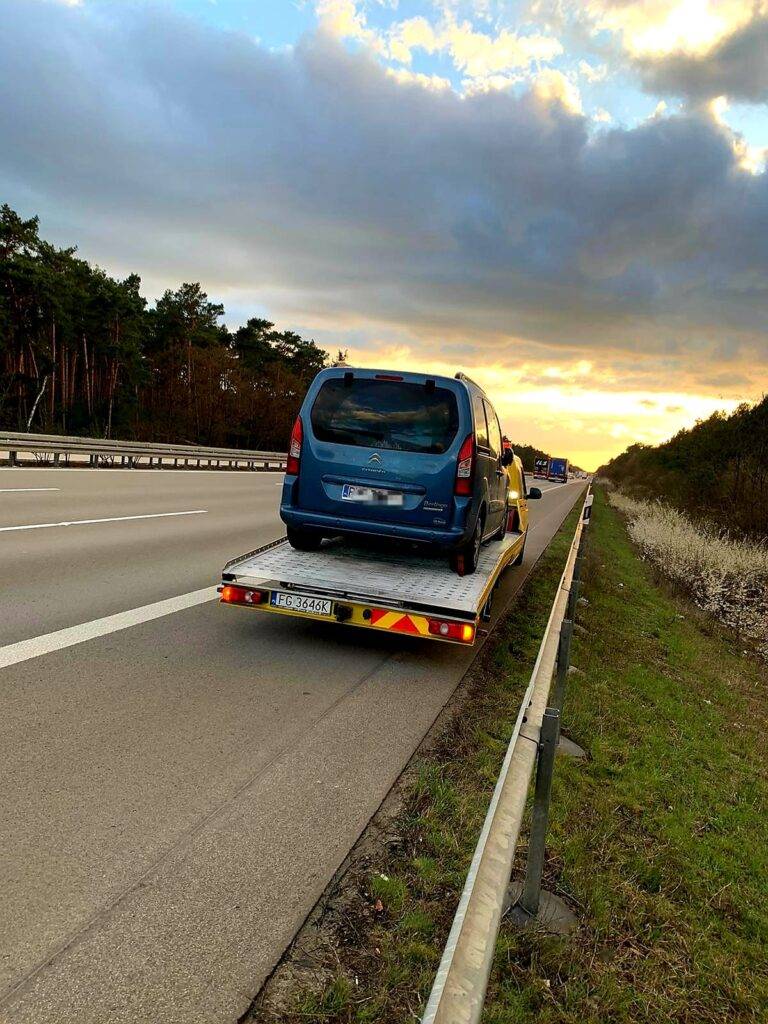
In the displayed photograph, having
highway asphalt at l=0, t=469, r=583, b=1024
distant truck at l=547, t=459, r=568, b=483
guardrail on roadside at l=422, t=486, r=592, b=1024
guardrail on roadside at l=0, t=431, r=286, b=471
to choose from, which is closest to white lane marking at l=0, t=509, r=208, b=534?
highway asphalt at l=0, t=469, r=583, b=1024

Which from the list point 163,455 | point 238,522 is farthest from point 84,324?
point 238,522

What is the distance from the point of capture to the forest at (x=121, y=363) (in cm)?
4847

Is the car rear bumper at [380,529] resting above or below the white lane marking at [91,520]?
above

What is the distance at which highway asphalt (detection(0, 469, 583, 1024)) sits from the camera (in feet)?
7.48

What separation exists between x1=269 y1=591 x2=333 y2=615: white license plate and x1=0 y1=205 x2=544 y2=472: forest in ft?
152

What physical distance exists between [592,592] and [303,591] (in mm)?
7239

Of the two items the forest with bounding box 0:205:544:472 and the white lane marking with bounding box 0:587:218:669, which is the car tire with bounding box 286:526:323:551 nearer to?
the white lane marking with bounding box 0:587:218:669

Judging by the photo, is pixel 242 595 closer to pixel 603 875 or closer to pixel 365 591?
pixel 365 591

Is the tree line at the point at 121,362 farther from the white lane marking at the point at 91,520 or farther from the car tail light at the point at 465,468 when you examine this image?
the car tail light at the point at 465,468

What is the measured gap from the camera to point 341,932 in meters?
2.56

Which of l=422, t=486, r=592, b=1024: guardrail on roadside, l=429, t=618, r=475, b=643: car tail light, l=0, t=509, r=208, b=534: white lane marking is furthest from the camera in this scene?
l=0, t=509, r=208, b=534: white lane marking

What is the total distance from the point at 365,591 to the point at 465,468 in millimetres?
1482

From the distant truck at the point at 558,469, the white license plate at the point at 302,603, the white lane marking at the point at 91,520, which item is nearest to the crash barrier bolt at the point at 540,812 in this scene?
the white license plate at the point at 302,603

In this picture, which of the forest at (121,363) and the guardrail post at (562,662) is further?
the forest at (121,363)
